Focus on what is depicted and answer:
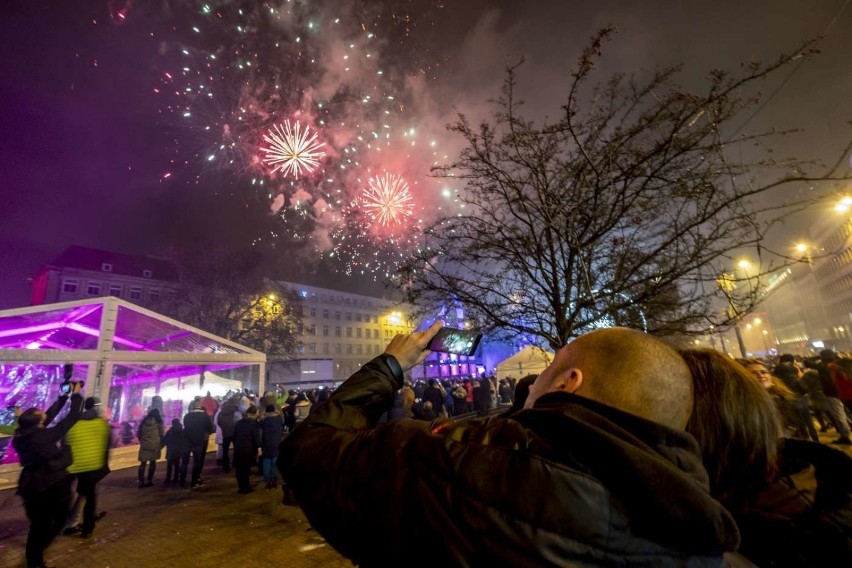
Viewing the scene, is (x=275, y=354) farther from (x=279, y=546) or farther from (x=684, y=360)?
(x=684, y=360)

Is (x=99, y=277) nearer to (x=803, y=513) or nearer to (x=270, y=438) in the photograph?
(x=270, y=438)

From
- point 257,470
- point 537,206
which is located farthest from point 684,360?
point 257,470

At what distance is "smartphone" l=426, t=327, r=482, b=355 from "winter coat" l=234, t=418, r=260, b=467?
8384 mm

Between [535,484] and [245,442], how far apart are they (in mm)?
9817

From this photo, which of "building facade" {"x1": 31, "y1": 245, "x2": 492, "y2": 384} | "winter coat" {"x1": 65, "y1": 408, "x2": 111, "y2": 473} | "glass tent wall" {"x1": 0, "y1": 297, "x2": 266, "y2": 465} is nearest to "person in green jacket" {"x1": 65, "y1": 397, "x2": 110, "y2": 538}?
"winter coat" {"x1": 65, "y1": 408, "x2": 111, "y2": 473}

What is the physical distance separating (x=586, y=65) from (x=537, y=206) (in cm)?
174

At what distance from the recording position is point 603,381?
1171 mm

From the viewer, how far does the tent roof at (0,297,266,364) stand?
34.6ft

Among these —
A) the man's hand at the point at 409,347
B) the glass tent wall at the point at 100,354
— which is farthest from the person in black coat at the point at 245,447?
the man's hand at the point at 409,347

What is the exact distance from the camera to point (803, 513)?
1.65 m

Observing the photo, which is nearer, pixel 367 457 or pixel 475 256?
pixel 367 457

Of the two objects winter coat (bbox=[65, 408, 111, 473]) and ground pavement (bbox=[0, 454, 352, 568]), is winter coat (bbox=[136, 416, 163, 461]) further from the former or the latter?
winter coat (bbox=[65, 408, 111, 473])

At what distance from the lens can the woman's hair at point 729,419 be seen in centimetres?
127

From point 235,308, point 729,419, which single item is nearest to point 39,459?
point 729,419
